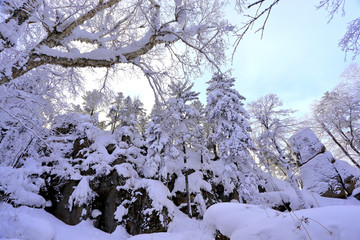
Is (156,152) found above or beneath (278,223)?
above

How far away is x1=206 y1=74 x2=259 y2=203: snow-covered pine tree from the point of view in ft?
38.5

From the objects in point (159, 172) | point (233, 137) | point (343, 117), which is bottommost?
point (159, 172)

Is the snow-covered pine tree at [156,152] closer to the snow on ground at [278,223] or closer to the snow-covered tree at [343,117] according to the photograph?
the snow on ground at [278,223]

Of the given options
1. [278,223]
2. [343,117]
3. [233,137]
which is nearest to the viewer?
[278,223]

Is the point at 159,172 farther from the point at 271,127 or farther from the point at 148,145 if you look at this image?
the point at 271,127

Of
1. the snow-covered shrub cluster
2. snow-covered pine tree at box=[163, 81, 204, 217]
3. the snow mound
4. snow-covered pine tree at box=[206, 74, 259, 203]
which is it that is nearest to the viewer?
the snow mound

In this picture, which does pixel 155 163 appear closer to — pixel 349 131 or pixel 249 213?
pixel 249 213

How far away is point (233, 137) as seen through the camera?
1245 centimetres

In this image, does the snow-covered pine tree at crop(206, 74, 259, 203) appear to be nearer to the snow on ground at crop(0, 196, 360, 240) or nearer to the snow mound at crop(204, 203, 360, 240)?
the snow on ground at crop(0, 196, 360, 240)

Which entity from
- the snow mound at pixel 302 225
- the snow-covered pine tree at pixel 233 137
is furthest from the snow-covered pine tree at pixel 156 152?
the snow mound at pixel 302 225

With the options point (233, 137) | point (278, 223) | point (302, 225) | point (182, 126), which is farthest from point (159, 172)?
point (302, 225)

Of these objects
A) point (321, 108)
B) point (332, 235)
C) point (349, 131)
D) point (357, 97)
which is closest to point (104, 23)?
point (332, 235)

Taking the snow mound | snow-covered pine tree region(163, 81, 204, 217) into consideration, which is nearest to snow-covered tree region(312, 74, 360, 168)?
snow-covered pine tree region(163, 81, 204, 217)

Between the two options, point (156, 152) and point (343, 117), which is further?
point (343, 117)
